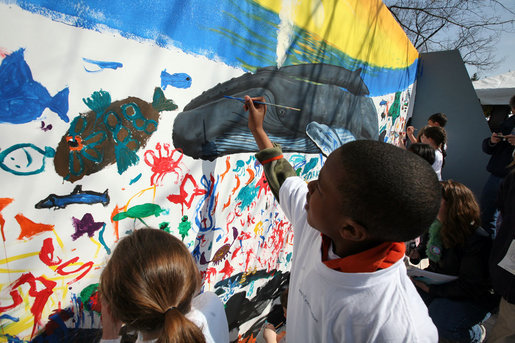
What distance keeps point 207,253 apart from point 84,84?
1.08 m

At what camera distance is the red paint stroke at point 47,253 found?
3.23 ft

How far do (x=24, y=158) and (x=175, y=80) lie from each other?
0.64m

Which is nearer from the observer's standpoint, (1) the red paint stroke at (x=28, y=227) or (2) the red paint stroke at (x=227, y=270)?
(1) the red paint stroke at (x=28, y=227)

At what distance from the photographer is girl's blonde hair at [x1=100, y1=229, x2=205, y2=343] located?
0.79 meters

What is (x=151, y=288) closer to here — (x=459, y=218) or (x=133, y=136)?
(x=133, y=136)

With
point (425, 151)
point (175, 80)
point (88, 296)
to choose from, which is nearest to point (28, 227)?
point (88, 296)

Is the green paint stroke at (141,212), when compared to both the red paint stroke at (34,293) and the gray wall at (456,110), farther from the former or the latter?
the gray wall at (456,110)

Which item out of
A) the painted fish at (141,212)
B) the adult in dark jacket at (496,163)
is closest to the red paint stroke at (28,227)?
the painted fish at (141,212)

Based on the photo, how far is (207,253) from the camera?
1.67 m

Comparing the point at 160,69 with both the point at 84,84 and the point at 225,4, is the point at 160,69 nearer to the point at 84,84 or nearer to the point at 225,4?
the point at 84,84

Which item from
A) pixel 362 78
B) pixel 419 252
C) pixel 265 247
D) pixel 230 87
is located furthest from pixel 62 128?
pixel 362 78

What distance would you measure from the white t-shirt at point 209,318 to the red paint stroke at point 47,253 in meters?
0.33

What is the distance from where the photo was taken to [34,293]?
991mm

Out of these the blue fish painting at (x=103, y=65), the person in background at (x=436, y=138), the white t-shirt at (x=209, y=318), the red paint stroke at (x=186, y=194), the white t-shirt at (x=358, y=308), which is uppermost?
the blue fish painting at (x=103, y=65)
